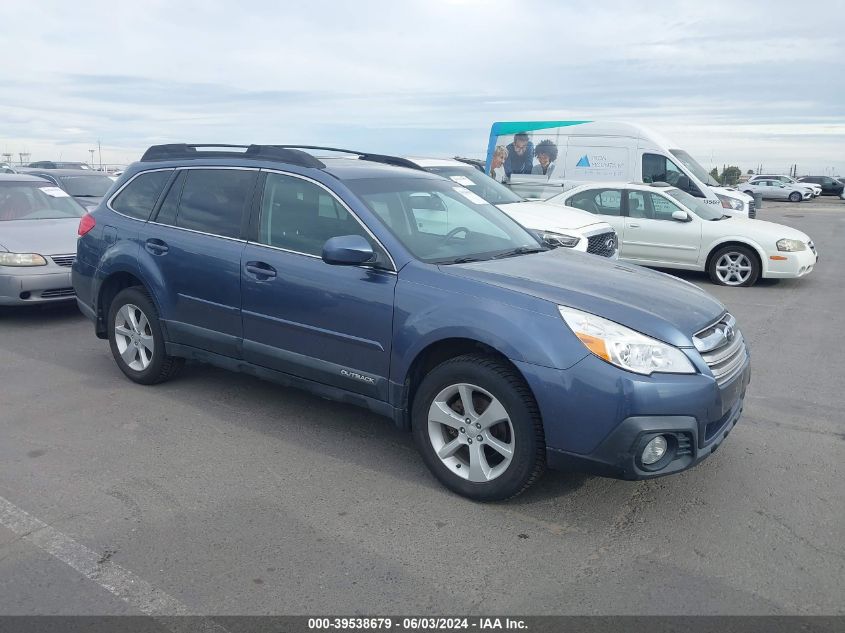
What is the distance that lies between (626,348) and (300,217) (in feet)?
7.32

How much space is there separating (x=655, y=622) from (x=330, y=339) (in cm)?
232

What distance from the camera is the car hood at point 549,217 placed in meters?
9.36

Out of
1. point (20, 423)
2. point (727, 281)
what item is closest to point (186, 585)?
point (20, 423)

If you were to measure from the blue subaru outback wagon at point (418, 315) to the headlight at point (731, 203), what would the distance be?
12.3m

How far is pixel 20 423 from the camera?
505cm

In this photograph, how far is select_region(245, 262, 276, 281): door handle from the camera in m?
4.73

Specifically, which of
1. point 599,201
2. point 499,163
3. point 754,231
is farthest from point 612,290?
point 499,163

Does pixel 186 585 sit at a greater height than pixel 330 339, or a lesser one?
lesser

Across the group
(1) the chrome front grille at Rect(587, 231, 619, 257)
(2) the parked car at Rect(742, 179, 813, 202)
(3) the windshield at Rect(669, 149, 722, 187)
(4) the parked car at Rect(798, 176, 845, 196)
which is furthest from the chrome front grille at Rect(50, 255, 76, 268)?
(4) the parked car at Rect(798, 176, 845, 196)

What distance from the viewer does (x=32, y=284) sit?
776 centimetres

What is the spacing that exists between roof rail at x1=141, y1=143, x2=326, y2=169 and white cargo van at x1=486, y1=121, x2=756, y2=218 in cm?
1013

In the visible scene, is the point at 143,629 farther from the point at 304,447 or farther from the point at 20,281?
the point at 20,281

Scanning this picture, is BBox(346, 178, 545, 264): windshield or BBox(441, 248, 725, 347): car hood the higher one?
BBox(346, 178, 545, 264): windshield

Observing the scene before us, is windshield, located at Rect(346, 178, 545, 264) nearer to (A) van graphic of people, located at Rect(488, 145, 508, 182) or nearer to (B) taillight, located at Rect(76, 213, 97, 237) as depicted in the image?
(B) taillight, located at Rect(76, 213, 97, 237)
